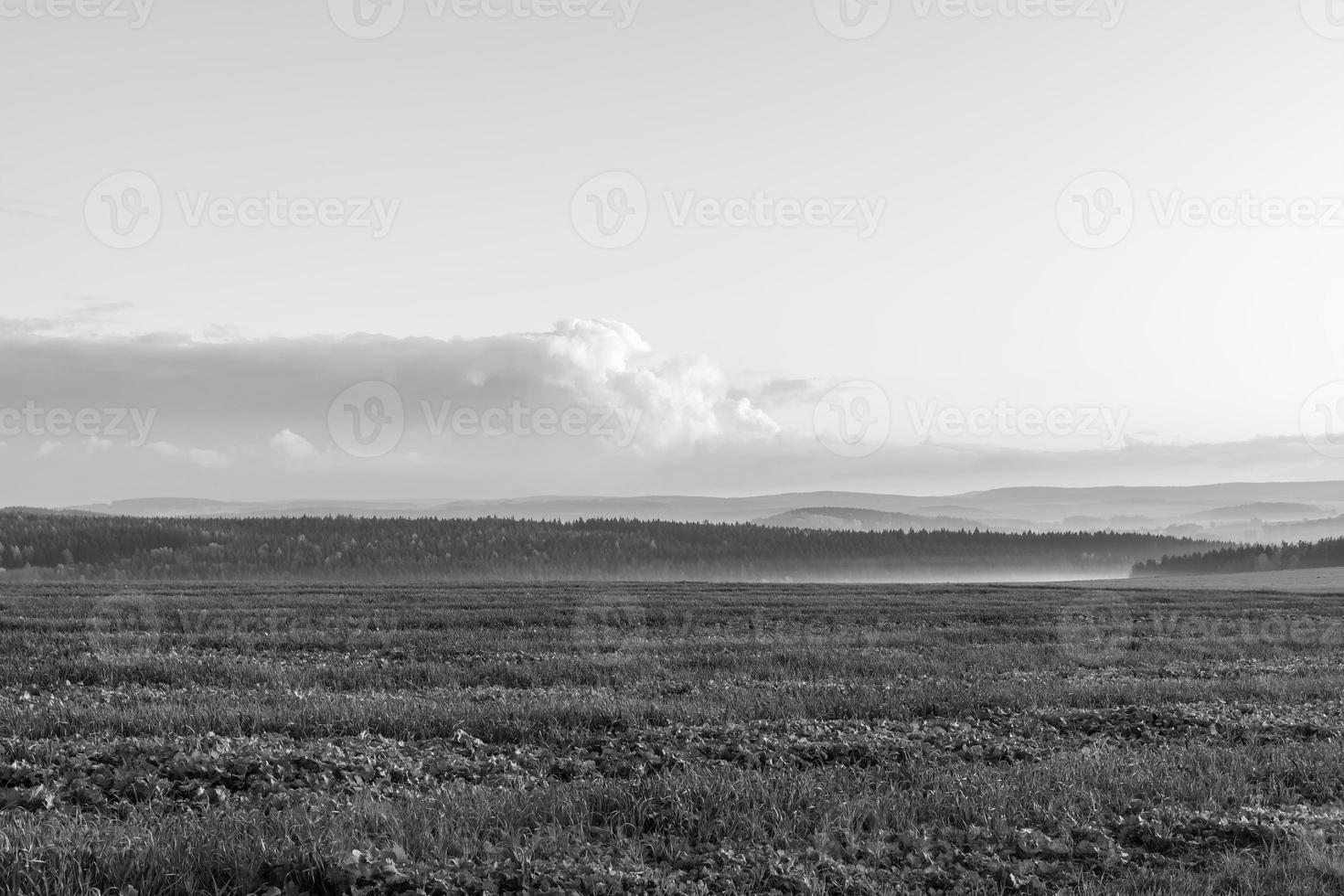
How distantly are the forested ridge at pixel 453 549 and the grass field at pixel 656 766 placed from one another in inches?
2138

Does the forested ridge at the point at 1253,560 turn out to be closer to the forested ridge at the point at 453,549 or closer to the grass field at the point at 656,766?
the forested ridge at the point at 453,549

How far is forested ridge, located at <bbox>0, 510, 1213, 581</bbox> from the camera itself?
8050 cm

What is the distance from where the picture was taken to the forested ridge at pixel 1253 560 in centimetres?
9938

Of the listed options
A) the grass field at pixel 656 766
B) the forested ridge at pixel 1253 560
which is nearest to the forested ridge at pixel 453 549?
the forested ridge at pixel 1253 560

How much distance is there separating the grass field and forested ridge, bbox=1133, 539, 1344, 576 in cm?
8971

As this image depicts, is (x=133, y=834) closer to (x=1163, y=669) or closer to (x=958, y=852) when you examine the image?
(x=958, y=852)

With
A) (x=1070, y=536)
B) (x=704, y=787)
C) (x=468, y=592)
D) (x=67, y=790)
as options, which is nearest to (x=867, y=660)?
(x=704, y=787)

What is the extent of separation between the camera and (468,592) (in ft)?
139

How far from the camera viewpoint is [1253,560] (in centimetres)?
10475

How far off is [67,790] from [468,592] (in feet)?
110

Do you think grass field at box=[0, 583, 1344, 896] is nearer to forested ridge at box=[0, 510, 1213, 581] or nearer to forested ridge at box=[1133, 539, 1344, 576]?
forested ridge at box=[0, 510, 1213, 581]

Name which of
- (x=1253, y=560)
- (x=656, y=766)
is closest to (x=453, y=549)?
(x=656, y=766)

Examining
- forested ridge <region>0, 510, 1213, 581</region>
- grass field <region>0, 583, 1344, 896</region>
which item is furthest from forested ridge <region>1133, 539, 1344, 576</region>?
grass field <region>0, 583, 1344, 896</region>

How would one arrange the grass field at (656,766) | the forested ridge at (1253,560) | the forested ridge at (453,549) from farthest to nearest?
the forested ridge at (1253,560)
the forested ridge at (453,549)
the grass field at (656,766)
